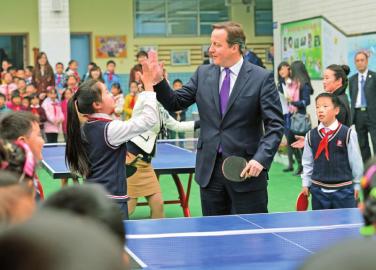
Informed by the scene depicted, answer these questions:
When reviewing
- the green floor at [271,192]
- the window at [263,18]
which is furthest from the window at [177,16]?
the green floor at [271,192]

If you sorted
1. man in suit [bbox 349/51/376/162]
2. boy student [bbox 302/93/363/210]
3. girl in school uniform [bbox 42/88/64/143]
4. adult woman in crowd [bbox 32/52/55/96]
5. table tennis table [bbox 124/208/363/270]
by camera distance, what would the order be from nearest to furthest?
table tennis table [bbox 124/208/363/270] < boy student [bbox 302/93/363/210] < man in suit [bbox 349/51/376/162] < girl in school uniform [bbox 42/88/64/143] < adult woman in crowd [bbox 32/52/55/96]

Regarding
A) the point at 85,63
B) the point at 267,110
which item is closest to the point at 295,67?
the point at 267,110

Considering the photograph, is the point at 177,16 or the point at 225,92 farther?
the point at 177,16

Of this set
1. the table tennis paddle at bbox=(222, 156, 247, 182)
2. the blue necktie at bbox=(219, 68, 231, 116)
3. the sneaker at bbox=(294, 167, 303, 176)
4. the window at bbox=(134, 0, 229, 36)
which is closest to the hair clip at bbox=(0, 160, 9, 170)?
the table tennis paddle at bbox=(222, 156, 247, 182)

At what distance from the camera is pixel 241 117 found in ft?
15.1

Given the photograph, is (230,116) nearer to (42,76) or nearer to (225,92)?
(225,92)

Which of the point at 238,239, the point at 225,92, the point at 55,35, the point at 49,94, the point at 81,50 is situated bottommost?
the point at 238,239

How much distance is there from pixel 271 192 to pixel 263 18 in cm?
1179

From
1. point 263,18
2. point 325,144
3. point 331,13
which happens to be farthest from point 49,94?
point 325,144

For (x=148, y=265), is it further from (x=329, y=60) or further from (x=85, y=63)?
(x=85, y=63)

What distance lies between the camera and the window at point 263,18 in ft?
69.9

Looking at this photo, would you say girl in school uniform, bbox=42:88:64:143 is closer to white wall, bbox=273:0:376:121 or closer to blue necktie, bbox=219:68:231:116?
white wall, bbox=273:0:376:121

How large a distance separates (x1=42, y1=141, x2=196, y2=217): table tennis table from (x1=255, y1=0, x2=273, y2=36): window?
A: 11.8m

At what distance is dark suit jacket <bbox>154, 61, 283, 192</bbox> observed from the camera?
4.54 m
